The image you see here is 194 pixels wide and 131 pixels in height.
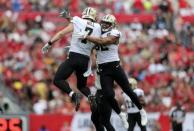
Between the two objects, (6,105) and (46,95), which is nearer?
(6,105)

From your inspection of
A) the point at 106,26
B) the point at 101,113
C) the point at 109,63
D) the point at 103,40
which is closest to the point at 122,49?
the point at 101,113

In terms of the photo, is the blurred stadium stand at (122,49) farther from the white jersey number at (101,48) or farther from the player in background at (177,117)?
the white jersey number at (101,48)

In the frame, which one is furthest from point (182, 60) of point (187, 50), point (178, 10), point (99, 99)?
point (99, 99)

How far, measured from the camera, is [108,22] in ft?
63.4

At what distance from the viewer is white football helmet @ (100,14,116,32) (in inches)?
760

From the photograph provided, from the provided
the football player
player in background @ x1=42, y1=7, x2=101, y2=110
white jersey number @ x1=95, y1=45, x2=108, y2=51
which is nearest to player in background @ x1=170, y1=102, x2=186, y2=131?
the football player

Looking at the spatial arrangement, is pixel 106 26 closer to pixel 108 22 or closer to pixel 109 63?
pixel 108 22

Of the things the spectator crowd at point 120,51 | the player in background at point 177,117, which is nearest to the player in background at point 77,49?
the player in background at point 177,117

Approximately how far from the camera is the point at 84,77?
64.8 feet

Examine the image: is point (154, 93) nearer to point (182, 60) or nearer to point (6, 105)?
point (182, 60)

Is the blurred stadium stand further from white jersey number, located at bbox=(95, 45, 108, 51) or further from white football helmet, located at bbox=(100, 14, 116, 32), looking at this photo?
white football helmet, located at bbox=(100, 14, 116, 32)

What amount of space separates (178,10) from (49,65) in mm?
8069

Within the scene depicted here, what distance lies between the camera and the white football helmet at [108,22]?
19.3 metres

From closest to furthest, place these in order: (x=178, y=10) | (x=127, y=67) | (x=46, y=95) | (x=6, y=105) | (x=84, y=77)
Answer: (x=84, y=77) → (x=6, y=105) → (x=46, y=95) → (x=127, y=67) → (x=178, y=10)
